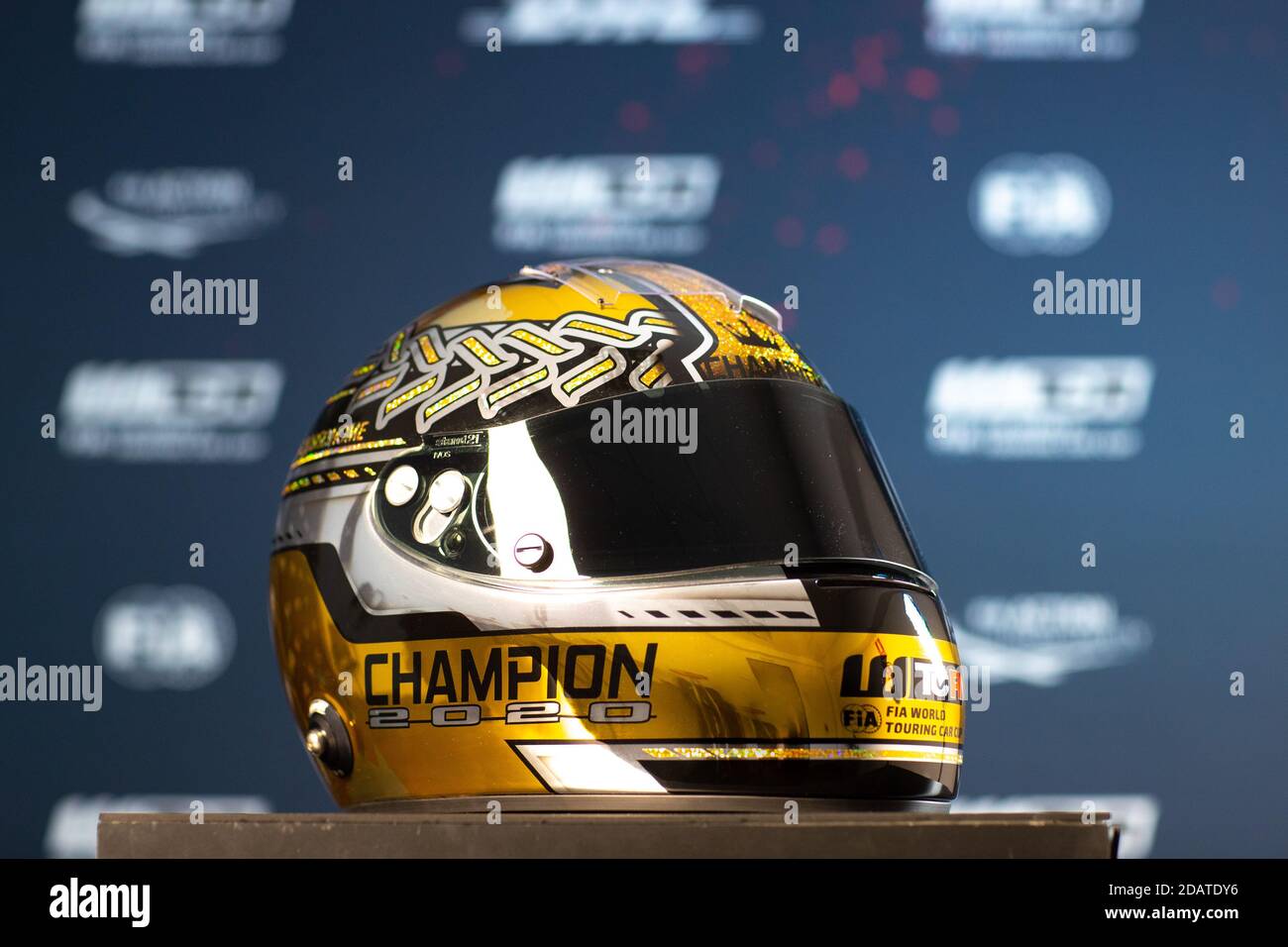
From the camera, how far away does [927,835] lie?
147cm

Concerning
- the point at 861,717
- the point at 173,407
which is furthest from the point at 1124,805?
the point at 173,407

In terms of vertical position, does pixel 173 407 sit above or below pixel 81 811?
above

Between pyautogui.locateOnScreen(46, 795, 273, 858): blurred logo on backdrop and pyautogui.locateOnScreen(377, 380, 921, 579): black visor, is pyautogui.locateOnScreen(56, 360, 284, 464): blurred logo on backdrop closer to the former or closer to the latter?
pyautogui.locateOnScreen(46, 795, 273, 858): blurred logo on backdrop

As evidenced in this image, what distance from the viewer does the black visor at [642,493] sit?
6.38ft

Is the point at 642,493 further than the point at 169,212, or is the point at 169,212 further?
the point at 169,212

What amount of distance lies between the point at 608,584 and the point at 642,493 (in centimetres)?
13

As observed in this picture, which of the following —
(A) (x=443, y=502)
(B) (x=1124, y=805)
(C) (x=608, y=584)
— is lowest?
(B) (x=1124, y=805)

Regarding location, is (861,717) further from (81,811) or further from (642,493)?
(81,811)

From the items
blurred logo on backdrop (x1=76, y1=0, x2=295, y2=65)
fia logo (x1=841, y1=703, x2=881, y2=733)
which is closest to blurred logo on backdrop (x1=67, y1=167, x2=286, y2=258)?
blurred logo on backdrop (x1=76, y1=0, x2=295, y2=65)

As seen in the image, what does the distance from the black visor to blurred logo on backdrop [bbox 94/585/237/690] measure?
130 centimetres

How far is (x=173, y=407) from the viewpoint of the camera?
3154mm

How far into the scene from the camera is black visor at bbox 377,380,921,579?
6.38 feet


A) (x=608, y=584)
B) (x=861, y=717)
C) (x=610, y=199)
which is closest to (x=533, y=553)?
(x=608, y=584)

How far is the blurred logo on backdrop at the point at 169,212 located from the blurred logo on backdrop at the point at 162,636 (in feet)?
2.58
